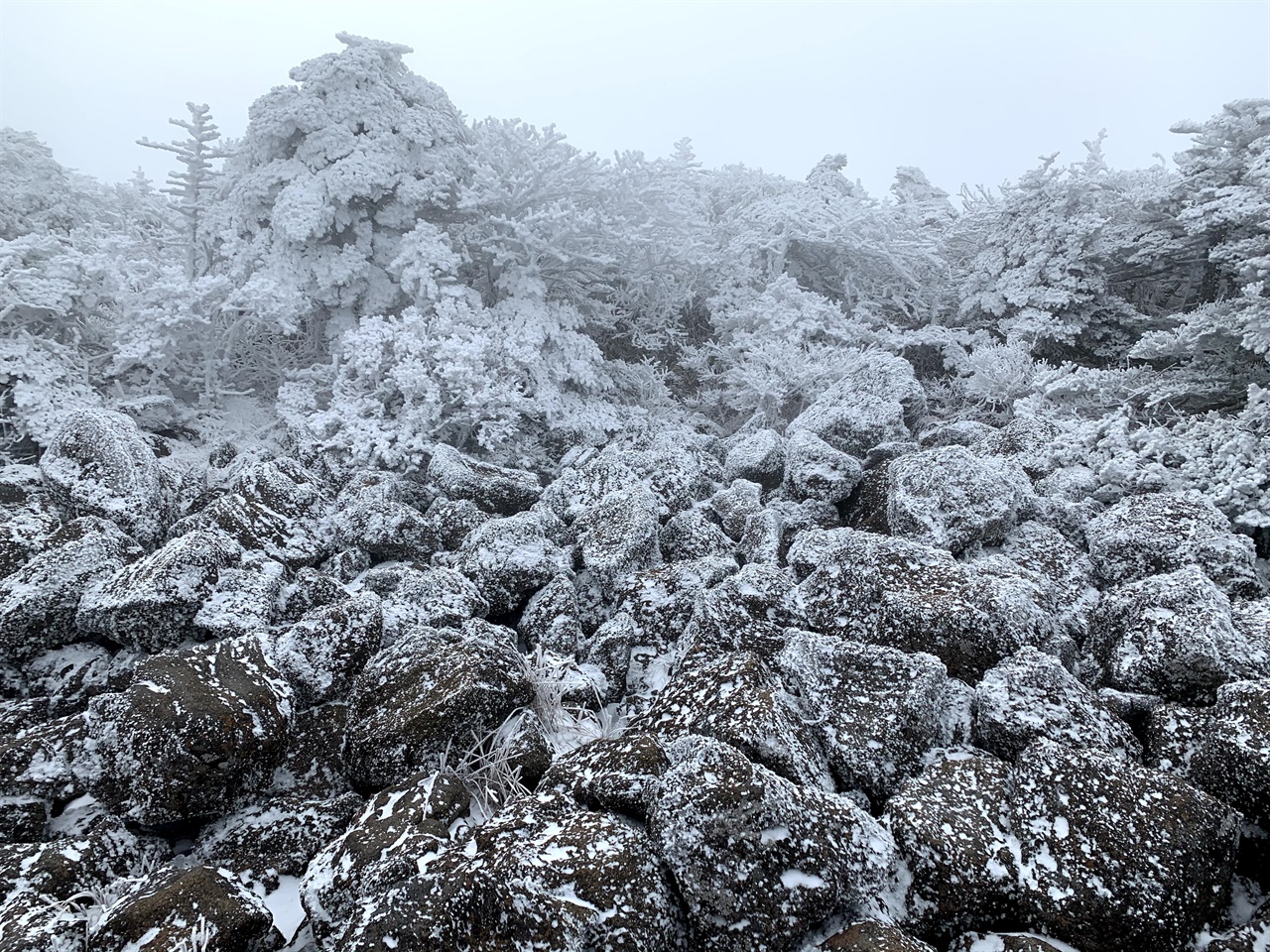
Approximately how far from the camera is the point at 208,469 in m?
5.68

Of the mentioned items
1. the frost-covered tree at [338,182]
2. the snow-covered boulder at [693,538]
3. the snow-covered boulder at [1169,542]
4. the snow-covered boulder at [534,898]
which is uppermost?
the frost-covered tree at [338,182]

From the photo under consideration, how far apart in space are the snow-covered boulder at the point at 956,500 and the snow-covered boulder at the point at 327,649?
303 cm

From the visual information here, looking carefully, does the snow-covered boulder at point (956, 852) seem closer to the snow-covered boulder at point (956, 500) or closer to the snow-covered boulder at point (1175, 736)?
the snow-covered boulder at point (1175, 736)

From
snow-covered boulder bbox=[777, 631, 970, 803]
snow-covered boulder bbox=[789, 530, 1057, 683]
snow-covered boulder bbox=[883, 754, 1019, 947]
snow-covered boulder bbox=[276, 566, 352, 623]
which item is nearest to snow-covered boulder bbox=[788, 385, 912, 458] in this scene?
snow-covered boulder bbox=[789, 530, 1057, 683]

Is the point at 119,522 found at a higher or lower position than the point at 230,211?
lower

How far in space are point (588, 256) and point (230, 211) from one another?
365 centimetres

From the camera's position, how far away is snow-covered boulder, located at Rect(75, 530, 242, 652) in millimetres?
3729

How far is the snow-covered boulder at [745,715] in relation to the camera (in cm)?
264

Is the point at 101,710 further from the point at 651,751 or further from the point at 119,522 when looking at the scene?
the point at 651,751

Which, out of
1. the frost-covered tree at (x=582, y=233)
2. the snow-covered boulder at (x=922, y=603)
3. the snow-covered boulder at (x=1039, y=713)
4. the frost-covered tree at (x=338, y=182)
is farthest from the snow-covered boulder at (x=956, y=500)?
the frost-covered tree at (x=338, y=182)

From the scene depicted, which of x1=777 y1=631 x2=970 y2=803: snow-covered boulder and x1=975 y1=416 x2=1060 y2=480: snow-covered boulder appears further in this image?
x1=975 y1=416 x2=1060 y2=480: snow-covered boulder

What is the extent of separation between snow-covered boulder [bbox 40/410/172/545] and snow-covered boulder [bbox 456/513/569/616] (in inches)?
87.3

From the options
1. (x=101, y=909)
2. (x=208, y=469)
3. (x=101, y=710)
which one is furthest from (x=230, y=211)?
(x=101, y=909)

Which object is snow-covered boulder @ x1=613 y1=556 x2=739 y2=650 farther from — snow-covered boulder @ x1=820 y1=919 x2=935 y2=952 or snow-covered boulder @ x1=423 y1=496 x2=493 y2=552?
snow-covered boulder @ x1=820 y1=919 x2=935 y2=952
